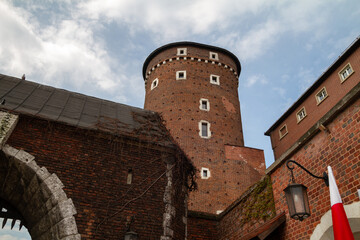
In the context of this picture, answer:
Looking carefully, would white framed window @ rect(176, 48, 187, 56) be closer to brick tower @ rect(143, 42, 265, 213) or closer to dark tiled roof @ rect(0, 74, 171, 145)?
brick tower @ rect(143, 42, 265, 213)

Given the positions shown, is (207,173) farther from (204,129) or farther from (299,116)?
(299,116)

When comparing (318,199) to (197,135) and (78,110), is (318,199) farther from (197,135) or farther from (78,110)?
(197,135)

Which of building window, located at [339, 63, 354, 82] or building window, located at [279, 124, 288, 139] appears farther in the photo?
building window, located at [279, 124, 288, 139]

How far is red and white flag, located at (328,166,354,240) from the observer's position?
4.64 m

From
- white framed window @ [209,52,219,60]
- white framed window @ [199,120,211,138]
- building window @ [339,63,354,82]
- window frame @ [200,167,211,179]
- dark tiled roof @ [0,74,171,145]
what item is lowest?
dark tiled roof @ [0,74,171,145]

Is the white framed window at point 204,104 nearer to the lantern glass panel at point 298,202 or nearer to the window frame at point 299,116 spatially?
the window frame at point 299,116

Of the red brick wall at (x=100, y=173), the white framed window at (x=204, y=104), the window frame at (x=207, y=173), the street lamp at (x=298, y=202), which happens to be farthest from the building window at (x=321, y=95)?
the street lamp at (x=298, y=202)

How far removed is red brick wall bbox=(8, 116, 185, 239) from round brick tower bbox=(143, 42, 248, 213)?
389 inches

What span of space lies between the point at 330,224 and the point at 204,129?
52.3ft

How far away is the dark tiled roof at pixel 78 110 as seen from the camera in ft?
30.1

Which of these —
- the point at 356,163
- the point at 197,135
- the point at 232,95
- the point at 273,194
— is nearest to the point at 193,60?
the point at 232,95

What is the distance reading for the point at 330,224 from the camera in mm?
5621

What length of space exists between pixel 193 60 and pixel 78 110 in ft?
51.6

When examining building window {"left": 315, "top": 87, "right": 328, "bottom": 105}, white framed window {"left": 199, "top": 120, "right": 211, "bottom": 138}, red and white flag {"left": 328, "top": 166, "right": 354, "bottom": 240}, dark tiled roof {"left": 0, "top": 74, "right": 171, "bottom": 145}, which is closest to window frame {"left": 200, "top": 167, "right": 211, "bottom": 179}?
white framed window {"left": 199, "top": 120, "right": 211, "bottom": 138}
